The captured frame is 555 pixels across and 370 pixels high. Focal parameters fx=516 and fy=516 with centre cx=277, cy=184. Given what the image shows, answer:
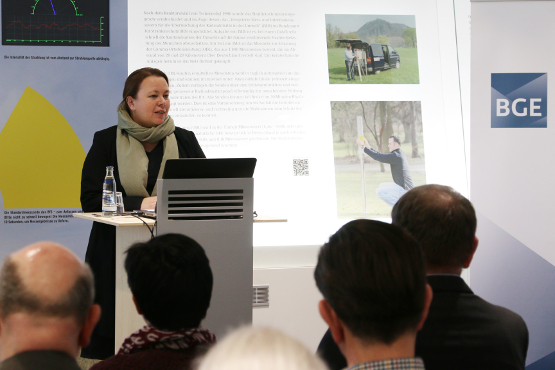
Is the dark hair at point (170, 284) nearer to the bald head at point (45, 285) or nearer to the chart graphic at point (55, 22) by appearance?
the bald head at point (45, 285)

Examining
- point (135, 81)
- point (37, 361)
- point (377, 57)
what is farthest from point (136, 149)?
point (377, 57)

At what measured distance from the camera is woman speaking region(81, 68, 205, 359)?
2570 millimetres

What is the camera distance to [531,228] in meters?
3.28

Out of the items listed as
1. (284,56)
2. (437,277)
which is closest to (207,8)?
(284,56)

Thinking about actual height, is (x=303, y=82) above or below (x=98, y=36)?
below

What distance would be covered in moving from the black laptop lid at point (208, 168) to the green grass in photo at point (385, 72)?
2.13 meters

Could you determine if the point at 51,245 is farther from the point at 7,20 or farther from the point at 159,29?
the point at 7,20

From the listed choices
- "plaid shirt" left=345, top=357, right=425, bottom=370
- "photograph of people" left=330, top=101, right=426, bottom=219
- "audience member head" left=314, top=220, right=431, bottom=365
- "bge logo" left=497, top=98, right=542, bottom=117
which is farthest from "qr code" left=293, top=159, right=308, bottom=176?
"plaid shirt" left=345, top=357, right=425, bottom=370

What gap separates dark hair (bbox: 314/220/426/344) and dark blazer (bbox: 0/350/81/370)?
49 centimetres

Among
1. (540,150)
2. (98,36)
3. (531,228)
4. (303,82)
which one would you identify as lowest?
(531,228)

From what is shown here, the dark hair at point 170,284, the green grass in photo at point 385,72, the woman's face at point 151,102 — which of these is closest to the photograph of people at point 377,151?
the green grass in photo at point 385,72

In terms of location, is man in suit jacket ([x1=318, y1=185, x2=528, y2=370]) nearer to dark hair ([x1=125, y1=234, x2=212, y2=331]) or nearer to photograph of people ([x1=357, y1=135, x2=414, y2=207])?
dark hair ([x1=125, y1=234, x2=212, y2=331])

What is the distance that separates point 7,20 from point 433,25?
3.20 meters

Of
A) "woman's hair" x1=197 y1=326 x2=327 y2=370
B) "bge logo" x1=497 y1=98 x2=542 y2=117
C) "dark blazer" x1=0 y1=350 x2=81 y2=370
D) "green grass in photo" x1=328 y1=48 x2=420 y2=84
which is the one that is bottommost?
"dark blazer" x1=0 y1=350 x2=81 y2=370
